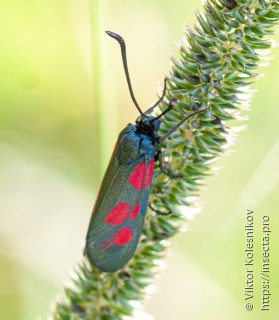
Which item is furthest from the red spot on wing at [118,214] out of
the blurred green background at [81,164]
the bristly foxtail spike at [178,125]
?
the blurred green background at [81,164]

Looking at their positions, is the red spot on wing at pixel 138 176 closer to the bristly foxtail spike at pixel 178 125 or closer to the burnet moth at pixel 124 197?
the burnet moth at pixel 124 197

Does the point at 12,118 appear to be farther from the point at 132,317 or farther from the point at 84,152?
the point at 132,317

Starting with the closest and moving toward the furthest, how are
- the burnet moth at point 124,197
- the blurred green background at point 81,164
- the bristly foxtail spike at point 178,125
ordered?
the bristly foxtail spike at point 178,125
the burnet moth at point 124,197
the blurred green background at point 81,164

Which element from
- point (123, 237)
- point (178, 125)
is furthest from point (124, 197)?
point (178, 125)

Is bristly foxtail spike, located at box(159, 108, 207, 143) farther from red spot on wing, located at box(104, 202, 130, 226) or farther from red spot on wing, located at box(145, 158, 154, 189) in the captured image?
red spot on wing, located at box(104, 202, 130, 226)

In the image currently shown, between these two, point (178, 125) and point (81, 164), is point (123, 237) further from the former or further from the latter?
point (81, 164)

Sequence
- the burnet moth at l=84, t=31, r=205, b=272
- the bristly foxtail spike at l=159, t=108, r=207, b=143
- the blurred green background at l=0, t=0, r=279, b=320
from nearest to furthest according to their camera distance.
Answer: the bristly foxtail spike at l=159, t=108, r=207, b=143, the burnet moth at l=84, t=31, r=205, b=272, the blurred green background at l=0, t=0, r=279, b=320

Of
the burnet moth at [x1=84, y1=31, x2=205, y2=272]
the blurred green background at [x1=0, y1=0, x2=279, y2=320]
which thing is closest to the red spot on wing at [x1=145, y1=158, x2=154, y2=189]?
the burnet moth at [x1=84, y1=31, x2=205, y2=272]
